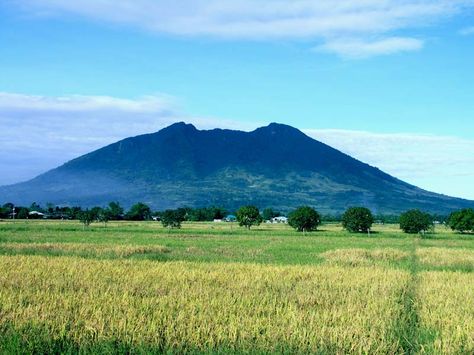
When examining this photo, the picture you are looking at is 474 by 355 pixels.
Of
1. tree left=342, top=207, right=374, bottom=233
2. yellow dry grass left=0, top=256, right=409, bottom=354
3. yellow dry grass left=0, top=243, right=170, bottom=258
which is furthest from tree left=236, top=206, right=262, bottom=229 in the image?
yellow dry grass left=0, top=256, right=409, bottom=354

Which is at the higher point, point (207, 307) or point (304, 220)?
point (304, 220)

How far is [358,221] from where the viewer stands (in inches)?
2788

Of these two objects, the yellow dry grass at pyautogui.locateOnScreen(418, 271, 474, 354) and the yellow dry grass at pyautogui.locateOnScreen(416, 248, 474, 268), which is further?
the yellow dry grass at pyautogui.locateOnScreen(416, 248, 474, 268)

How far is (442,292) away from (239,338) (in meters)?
8.52

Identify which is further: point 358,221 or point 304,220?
point 304,220

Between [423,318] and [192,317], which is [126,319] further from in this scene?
[423,318]

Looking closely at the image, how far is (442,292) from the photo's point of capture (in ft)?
52.9

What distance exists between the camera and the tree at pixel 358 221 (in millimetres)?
70812

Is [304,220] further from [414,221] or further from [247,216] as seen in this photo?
[414,221]

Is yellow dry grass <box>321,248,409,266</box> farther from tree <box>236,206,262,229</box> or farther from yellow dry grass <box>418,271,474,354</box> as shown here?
tree <box>236,206,262,229</box>

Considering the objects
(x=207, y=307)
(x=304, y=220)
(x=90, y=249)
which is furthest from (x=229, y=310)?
(x=304, y=220)

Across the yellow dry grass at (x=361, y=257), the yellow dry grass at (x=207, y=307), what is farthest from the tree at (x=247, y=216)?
the yellow dry grass at (x=207, y=307)

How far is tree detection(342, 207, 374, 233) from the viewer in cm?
7081

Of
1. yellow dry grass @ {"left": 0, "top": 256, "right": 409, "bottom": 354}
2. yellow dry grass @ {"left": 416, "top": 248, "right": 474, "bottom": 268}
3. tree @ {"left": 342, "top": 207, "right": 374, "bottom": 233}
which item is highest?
tree @ {"left": 342, "top": 207, "right": 374, "bottom": 233}
